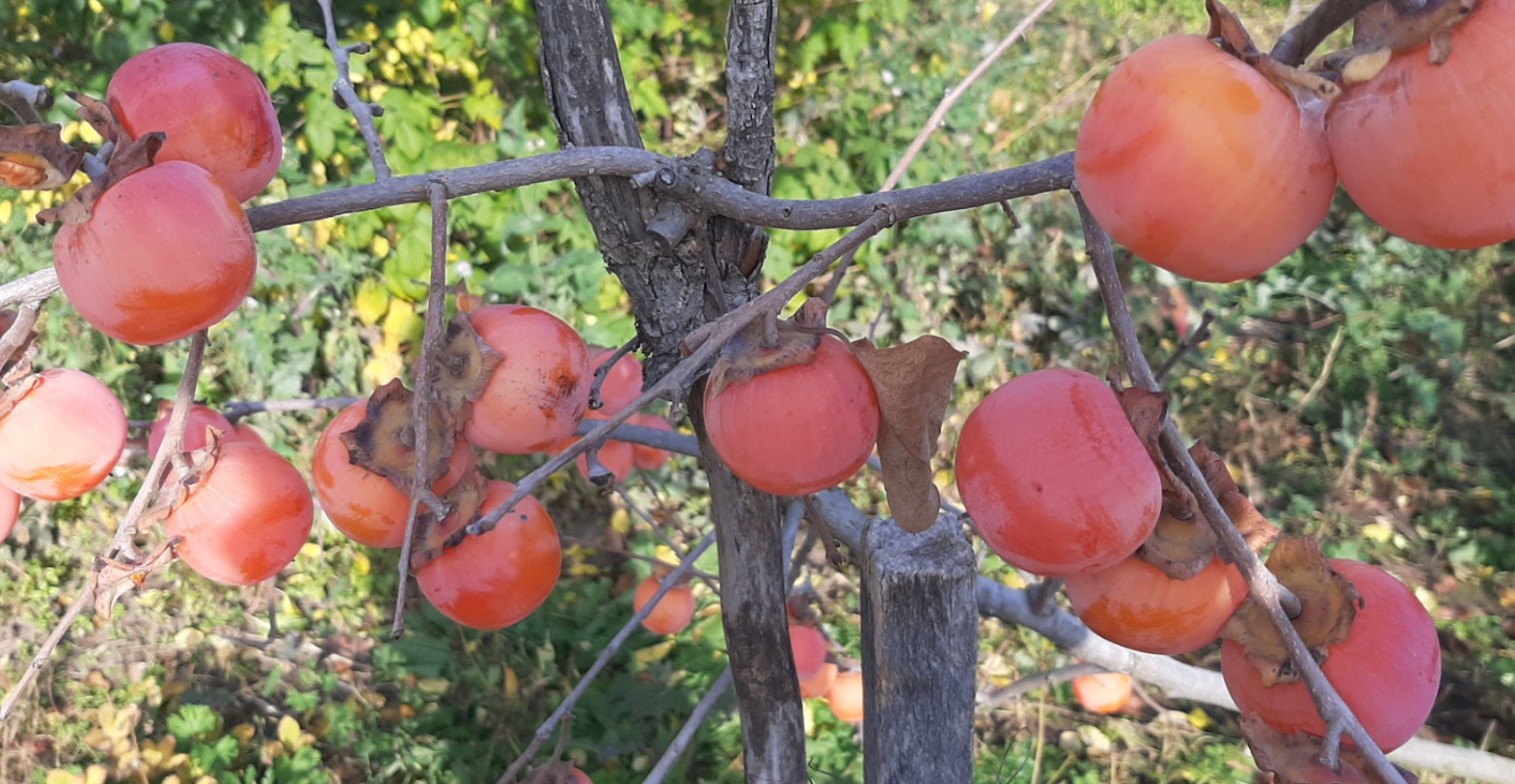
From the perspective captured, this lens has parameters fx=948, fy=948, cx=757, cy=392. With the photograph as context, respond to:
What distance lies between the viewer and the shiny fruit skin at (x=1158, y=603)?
2.31 ft

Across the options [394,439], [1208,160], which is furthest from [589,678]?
[1208,160]

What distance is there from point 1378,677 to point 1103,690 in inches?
75.5

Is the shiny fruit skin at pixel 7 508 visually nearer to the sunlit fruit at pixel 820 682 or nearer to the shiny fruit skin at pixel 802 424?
the shiny fruit skin at pixel 802 424

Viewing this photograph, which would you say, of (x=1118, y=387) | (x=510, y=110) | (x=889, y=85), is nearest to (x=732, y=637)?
(x=1118, y=387)

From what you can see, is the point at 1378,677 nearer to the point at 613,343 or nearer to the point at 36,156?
the point at 36,156

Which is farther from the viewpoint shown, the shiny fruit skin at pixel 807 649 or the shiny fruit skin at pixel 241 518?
the shiny fruit skin at pixel 807 649

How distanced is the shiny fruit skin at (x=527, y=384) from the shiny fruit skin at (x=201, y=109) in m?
0.22

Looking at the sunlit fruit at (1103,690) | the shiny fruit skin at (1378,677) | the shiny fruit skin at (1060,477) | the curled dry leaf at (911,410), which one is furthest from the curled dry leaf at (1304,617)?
the sunlit fruit at (1103,690)

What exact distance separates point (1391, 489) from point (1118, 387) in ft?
10.1

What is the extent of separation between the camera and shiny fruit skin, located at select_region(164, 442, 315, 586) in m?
0.88

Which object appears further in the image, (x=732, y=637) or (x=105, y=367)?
(x=105, y=367)

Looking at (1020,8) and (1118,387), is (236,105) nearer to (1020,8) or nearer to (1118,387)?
(1118,387)

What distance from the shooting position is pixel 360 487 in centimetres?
82

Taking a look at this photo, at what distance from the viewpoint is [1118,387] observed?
71 cm
